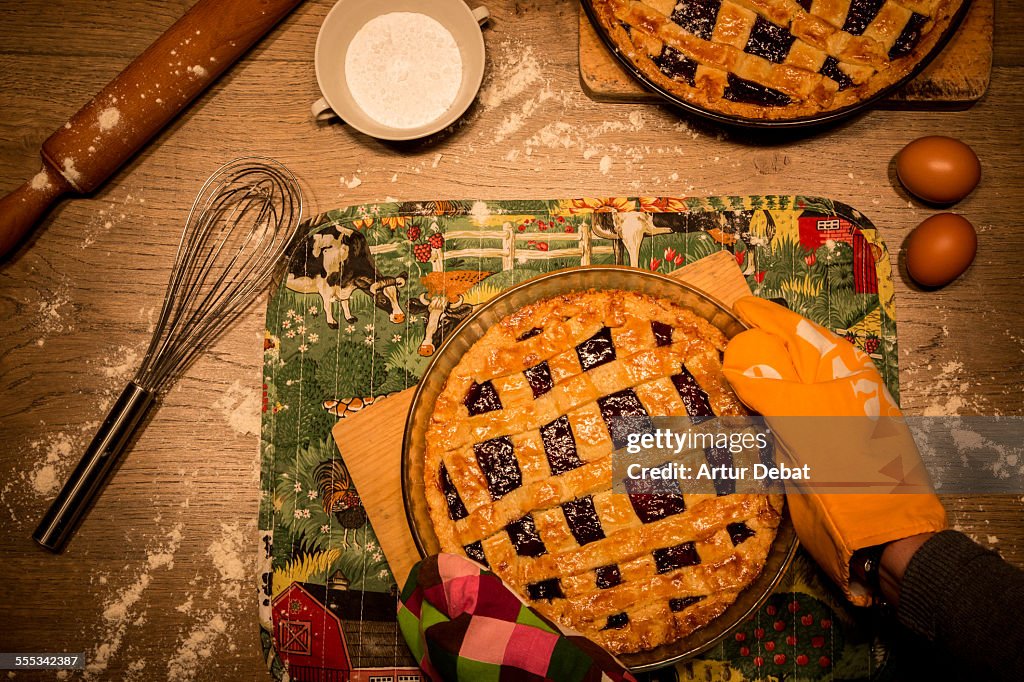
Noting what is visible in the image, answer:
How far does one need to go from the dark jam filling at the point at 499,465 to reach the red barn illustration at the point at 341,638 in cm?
26

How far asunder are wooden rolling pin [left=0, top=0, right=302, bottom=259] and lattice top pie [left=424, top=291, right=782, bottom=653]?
0.65 meters

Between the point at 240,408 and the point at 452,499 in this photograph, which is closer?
the point at 452,499

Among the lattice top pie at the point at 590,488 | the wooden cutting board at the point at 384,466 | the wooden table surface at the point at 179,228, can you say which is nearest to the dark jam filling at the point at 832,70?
the wooden table surface at the point at 179,228

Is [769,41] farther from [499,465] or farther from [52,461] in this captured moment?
[52,461]

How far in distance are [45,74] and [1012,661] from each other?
1654mm

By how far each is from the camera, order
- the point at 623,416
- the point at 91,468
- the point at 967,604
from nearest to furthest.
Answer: the point at 967,604, the point at 623,416, the point at 91,468

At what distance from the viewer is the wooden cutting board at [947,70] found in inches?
43.0

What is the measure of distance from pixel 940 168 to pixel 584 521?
0.78 metres

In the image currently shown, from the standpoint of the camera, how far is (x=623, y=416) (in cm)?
95

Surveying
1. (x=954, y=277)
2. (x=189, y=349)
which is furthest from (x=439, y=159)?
(x=954, y=277)

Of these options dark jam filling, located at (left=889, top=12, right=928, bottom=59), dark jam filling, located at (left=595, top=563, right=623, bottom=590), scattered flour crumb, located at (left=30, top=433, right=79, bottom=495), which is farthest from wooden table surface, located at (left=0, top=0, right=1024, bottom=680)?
dark jam filling, located at (left=595, top=563, right=623, bottom=590)

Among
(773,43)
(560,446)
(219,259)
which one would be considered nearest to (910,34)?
(773,43)

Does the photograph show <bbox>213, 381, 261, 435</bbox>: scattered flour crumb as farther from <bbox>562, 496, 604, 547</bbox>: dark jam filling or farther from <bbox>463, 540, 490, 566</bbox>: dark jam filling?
<bbox>562, 496, 604, 547</bbox>: dark jam filling

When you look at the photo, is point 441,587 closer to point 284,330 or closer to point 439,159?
point 284,330
